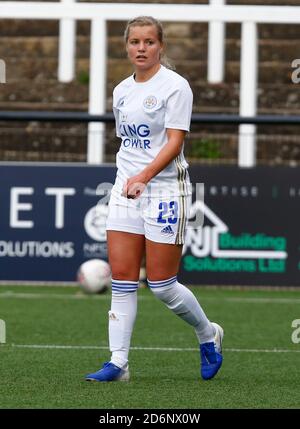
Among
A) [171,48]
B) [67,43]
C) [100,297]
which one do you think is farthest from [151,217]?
[171,48]

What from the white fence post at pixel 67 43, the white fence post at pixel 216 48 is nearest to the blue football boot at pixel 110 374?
the white fence post at pixel 216 48

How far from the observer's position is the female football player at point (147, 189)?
21.5ft

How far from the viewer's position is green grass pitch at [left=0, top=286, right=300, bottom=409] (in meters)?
5.99

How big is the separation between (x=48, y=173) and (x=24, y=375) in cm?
705

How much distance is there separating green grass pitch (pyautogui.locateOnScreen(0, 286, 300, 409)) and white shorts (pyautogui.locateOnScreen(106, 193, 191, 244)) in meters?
0.74

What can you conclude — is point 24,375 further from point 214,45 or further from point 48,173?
point 214,45

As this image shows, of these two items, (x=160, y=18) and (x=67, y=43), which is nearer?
(x=160, y=18)

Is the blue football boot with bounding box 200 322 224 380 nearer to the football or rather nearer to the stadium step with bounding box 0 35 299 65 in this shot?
the football

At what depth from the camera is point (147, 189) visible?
668cm

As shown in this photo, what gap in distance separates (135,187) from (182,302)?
0.72 m

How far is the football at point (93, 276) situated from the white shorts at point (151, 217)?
5.96 m

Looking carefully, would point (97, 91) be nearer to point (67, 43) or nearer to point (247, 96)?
point (67, 43)

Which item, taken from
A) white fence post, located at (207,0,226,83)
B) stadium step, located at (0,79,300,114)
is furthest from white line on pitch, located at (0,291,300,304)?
stadium step, located at (0,79,300,114)
